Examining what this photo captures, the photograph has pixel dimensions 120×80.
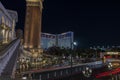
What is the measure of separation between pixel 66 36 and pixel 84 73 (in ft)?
543

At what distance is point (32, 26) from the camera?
107688 millimetres

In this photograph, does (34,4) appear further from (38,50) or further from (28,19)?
(38,50)

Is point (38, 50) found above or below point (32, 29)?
below

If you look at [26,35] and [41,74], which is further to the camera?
[26,35]

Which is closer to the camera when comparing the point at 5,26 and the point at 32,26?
the point at 5,26

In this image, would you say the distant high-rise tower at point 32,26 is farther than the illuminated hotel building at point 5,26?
Yes

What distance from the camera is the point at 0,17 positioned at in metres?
53.5

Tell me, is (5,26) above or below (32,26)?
below

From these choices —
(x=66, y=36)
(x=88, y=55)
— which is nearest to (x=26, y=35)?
(x=88, y=55)

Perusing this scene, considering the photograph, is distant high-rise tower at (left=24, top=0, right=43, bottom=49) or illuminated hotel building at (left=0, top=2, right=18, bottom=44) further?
distant high-rise tower at (left=24, top=0, right=43, bottom=49)

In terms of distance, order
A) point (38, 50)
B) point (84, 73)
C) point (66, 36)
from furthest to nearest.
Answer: point (66, 36) → point (38, 50) → point (84, 73)

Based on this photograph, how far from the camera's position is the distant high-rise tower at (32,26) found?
10538 centimetres

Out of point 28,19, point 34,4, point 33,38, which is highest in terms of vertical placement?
point 34,4

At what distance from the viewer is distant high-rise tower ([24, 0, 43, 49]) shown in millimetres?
105375
